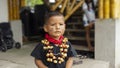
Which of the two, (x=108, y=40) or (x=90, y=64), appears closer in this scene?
(x=90, y=64)

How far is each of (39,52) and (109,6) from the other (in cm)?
392

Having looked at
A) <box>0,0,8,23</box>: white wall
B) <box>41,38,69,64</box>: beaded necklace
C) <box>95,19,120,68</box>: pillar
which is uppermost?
<box>0,0,8,23</box>: white wall

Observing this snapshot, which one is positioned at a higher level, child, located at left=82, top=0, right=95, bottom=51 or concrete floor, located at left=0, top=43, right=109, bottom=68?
child, located at left=82, top=0, right=95, bottom=51

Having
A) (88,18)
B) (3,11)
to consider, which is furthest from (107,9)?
(3,11)

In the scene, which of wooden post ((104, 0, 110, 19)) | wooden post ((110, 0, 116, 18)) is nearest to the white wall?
wooden post ((104, 0, 110, 19))

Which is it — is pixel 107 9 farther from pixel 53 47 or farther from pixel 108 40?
pixel 53 47

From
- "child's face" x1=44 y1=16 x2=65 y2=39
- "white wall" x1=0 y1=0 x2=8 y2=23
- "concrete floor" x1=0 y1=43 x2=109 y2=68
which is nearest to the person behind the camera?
"child's face" x1=44 y1=16 x2=65 y2=39

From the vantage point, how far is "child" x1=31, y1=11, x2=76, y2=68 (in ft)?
8.38

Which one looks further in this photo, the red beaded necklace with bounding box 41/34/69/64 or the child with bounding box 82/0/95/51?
the child with bounding box 82/0/95/51

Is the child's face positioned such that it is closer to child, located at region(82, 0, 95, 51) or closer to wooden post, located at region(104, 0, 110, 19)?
wooden post, located at region(104, 0, 110, 19)

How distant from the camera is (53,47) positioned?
Result: 8.48ft

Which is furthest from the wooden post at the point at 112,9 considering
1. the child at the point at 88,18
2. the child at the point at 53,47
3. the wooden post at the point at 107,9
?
the child at the point at 53,47

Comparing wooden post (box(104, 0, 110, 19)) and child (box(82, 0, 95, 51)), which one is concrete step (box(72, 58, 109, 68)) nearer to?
child (box(82, 0, 95, 51))

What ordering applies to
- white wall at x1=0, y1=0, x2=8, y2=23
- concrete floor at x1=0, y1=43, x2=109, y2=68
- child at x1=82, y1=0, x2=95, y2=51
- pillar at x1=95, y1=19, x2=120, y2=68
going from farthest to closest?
white wall at x1=0, y1=0, x2=8, y2=23
child at x1=82, y1=0, x2=95, y2=51
pillar at x1=95, y1=19, x2=120, y2=68
concrete floor at x1=0, y1=43, x2=109, y2=68
